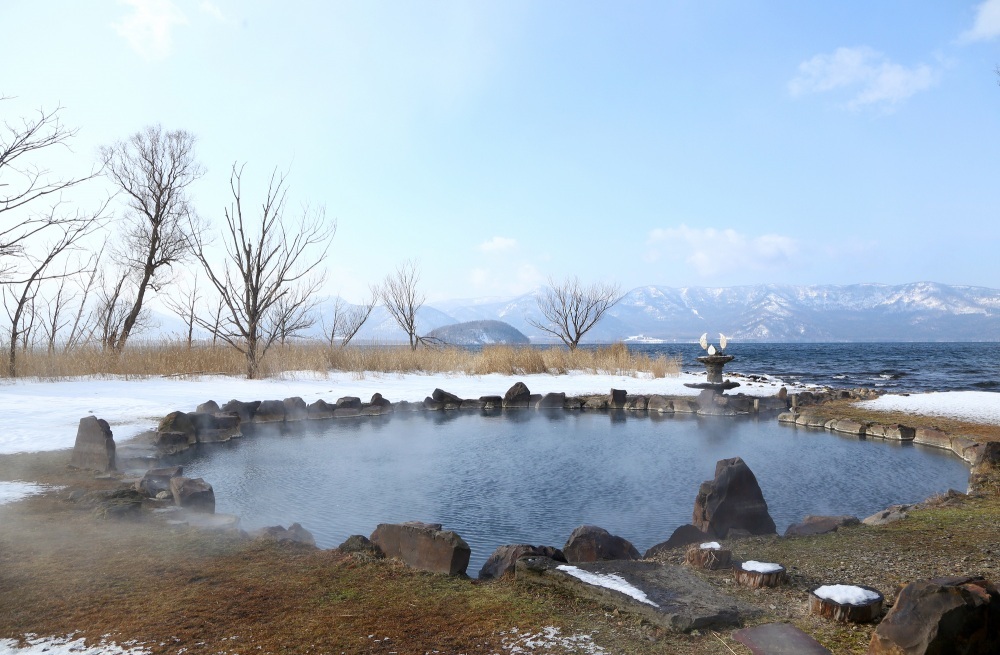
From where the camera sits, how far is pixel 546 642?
2.88 m

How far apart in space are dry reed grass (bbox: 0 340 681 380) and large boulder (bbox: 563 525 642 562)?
15.7 m

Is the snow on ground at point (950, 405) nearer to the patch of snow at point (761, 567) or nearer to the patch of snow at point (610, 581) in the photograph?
the patch of snow at point (761, 567)

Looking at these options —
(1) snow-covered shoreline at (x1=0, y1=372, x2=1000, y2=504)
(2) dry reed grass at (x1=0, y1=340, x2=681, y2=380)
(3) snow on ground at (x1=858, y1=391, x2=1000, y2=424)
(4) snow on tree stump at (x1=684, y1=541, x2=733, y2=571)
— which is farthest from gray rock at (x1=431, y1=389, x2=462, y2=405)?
(4) snow on tree stump at (x1=684, y1=541, x2=733, y2=571)

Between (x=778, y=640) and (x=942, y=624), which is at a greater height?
(x=942, y=624)

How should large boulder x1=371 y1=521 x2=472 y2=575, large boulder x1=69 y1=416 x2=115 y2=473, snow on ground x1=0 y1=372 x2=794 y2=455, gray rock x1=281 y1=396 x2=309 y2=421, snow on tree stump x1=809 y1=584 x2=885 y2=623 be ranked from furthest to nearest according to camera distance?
1. gray rock x1=281 y1=396 x2=309 y2=421
2. snow on ground x1=0 y1=372 x2=794 y2=455
3. large boulder x1=69 y1=416 x2=115 y2=473
4. large boulder x1=371 y1=521 x2=472 y2=575
5. snow on tree stump x1=809 y1=584 x2=885 y2=623

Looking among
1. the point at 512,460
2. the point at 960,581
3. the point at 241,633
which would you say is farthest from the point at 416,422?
the point at 960,581

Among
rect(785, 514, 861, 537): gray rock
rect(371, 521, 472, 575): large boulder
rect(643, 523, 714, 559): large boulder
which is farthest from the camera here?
rect(785, 514, 861, 537): gray rock

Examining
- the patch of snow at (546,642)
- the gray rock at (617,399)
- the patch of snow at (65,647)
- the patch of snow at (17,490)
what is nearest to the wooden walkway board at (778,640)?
the patch of snow at (546,642)

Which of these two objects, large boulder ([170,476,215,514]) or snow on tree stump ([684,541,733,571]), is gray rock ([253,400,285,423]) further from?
snow on tree stump ([684,541,733,571])

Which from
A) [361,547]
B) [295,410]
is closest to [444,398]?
[295,410]

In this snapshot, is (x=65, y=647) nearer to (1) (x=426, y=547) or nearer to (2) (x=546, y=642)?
(1) (x=426, y=547)

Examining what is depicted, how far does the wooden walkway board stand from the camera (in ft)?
8.80

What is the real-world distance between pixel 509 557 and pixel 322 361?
16.4m

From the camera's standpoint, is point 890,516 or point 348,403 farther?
point 348,403
